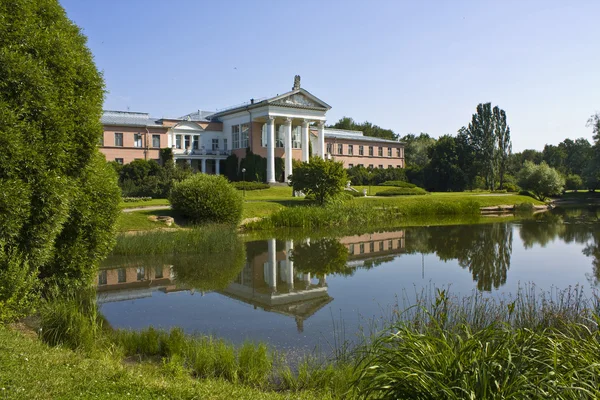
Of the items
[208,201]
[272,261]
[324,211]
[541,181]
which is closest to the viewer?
[272,261]

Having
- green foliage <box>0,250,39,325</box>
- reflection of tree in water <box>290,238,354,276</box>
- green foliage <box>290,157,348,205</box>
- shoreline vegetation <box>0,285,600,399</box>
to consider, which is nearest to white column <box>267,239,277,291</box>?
reflection of tree in water <box>290,238,354,276</box>

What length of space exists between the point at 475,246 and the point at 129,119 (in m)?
37.6

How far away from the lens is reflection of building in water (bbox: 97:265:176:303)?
11117 mm

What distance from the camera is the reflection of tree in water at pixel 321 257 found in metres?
14.2

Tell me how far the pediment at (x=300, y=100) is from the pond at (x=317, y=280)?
25.8 m

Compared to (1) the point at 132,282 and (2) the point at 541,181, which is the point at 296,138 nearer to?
(2) the point at 541,181

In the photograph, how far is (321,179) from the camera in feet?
97.0

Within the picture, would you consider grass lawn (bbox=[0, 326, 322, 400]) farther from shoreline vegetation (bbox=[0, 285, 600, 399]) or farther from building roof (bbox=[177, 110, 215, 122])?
Answer: building roof (bbox=[177, 110, 215, 122])

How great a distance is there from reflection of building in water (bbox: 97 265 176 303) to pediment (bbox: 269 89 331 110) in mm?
32310

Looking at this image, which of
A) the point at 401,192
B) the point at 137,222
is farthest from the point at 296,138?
the point at 137,222

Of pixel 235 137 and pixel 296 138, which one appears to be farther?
pixel 235 137

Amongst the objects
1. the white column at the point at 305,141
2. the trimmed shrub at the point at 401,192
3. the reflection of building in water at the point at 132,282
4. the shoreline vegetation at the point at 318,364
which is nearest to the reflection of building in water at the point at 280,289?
the reflection of building in water at the point at 132,282

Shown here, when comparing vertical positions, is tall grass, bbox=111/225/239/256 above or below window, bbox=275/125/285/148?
below

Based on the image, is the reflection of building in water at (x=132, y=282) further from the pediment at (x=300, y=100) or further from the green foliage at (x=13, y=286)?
the pediment at (x=300, y=100)
